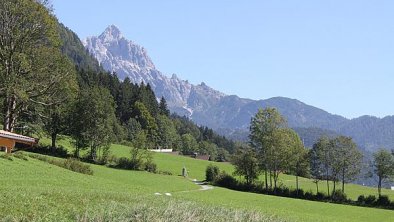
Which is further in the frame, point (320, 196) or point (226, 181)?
point (226, 181)

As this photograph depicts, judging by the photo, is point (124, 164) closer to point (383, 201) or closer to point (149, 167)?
point (149, 167)

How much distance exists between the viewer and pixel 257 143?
300 ft

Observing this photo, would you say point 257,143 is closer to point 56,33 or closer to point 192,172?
point 192,172

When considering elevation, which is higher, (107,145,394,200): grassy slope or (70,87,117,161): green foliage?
(70,87,117,161): green foliage

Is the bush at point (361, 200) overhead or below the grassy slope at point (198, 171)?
below

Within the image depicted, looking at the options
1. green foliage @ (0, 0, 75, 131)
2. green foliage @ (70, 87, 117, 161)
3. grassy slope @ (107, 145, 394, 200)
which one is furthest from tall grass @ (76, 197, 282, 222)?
grassy slope @ (107, 145, 394, 200)

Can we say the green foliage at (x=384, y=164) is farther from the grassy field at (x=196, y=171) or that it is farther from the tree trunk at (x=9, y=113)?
the tree trunk at (x=9, y=113)

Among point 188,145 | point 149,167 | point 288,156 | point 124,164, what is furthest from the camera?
point 188,145

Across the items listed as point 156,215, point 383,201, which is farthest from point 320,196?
point 156,215

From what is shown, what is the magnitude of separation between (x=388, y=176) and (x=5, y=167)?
75.4m

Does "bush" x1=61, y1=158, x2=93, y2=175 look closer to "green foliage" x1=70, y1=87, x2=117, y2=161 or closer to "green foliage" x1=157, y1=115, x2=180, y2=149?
"green foliage" x1=70, y1=87, x2=117, y2=161

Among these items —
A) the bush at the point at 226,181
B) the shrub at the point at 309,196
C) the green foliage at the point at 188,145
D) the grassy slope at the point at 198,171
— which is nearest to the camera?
the shrub at the point at 309,196

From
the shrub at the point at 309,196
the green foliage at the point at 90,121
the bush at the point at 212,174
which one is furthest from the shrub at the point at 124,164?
the shrub at the point at 309,196

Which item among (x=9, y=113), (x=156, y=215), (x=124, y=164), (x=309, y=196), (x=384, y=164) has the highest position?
(x=9, y=113)
